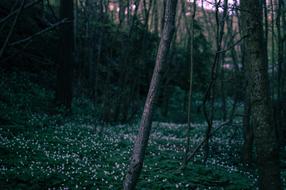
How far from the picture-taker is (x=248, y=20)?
18.9 ft

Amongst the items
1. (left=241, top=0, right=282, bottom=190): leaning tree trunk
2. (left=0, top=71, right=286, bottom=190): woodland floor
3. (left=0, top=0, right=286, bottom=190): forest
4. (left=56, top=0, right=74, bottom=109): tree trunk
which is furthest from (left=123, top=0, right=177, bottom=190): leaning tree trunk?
(left=56, top=0, right=74, bottom=109): tree trunk

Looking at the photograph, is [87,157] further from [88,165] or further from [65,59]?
[65,59]

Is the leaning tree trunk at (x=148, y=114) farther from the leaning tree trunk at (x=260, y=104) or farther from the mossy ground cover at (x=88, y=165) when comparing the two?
the mossy ground cover at (x=88, y=165)

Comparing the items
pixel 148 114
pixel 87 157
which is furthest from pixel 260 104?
pixel 87 157

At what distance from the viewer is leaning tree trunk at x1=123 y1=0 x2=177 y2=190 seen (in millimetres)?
4883

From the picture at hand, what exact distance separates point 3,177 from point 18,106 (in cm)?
879

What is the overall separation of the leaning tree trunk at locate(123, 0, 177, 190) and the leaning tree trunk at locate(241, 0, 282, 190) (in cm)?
143

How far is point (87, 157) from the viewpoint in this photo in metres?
10.9

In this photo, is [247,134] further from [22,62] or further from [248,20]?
[22,62]

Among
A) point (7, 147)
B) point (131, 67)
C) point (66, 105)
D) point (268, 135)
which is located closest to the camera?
point (268, 135)

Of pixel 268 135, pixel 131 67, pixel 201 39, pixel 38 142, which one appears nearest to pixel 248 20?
pixel 268 135

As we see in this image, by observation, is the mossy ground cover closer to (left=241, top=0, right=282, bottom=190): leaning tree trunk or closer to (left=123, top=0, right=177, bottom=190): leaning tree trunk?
(left=241, top=0, right=282, bottom=190): leaning tree trunk

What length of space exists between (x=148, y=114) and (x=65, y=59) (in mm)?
13849

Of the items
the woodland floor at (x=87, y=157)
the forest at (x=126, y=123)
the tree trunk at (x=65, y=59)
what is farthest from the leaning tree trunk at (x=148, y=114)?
the tree trunk at (x=65, y=59)
